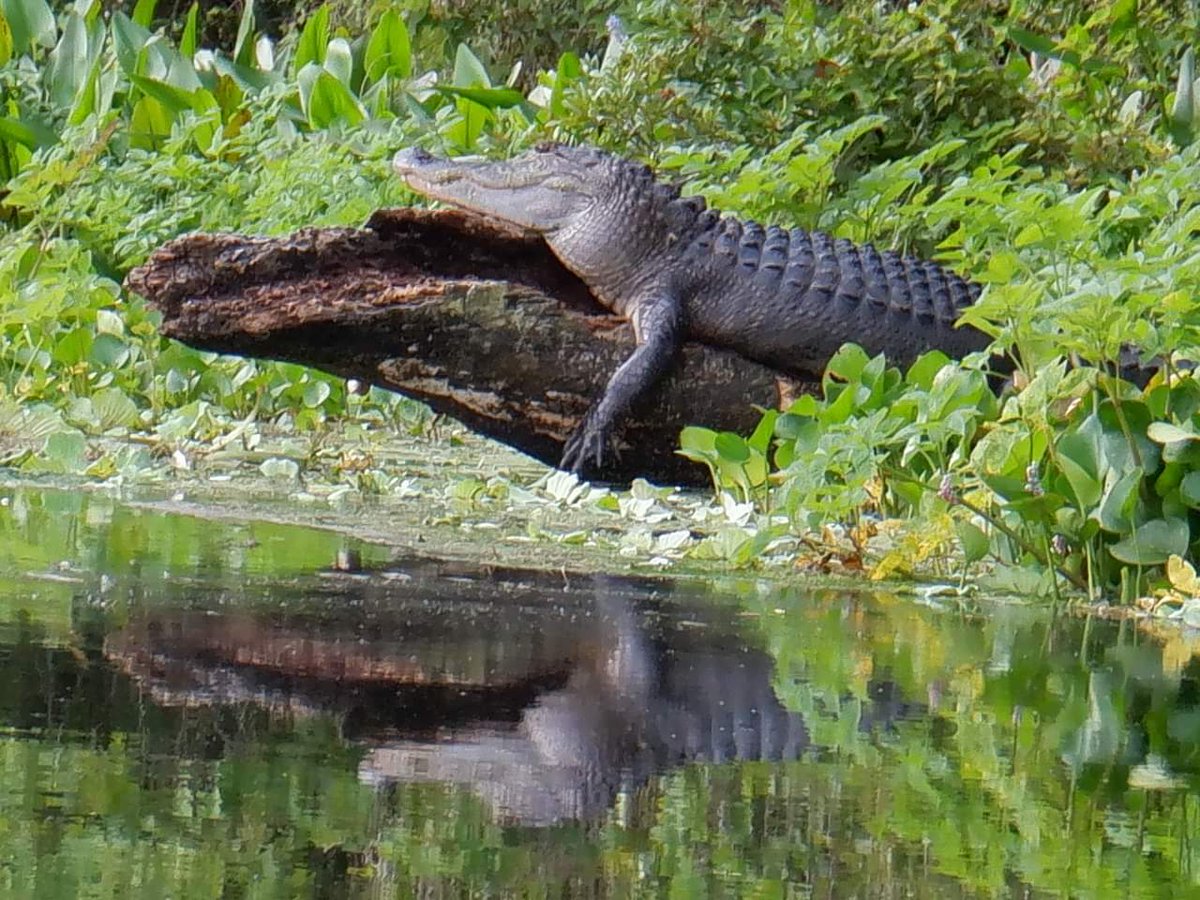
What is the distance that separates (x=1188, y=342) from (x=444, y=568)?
1.62m

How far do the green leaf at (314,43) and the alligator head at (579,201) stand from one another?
4850 millimetres

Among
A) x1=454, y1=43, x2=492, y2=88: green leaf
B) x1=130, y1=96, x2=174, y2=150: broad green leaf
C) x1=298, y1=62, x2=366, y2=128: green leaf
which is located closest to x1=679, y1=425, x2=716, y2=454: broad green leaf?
x1=298, y1=62, x2=366, y2=128: green leaf

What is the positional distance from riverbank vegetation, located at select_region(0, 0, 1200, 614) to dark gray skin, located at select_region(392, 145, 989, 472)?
0.21 meters

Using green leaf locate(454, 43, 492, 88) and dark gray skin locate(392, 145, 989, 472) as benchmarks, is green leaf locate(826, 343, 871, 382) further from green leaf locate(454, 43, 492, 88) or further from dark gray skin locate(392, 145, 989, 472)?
green leaf locate(454, 43, 492, 88)

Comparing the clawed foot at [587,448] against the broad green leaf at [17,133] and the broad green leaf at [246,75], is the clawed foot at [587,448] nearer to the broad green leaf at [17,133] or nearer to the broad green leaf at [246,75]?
the broad green leaf at [17,133]

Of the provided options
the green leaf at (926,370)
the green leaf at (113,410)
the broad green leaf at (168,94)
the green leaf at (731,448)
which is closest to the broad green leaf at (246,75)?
the broad green leaf at (168,94)

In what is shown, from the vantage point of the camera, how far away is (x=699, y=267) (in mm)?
6266

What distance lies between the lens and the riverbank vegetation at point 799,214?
4.07m

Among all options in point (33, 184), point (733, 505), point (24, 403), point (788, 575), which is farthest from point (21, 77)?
point (788, 575)

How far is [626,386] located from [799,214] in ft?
6.16

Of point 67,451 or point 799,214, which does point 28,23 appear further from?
point 67,451

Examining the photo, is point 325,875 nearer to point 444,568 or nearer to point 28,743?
point 28,743

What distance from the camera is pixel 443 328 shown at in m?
5.71

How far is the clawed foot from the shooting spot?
5.85 metres
